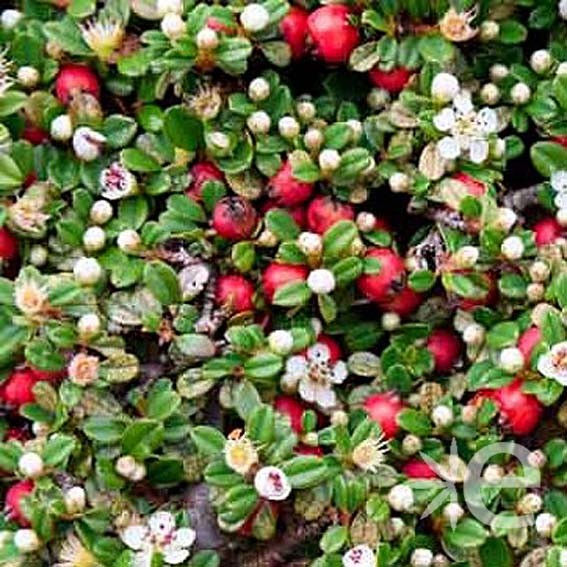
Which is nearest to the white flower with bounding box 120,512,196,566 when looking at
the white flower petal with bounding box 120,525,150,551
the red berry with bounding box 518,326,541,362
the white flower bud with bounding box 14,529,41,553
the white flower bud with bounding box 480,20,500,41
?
the white flower petal with bounding box 120,525,150,551

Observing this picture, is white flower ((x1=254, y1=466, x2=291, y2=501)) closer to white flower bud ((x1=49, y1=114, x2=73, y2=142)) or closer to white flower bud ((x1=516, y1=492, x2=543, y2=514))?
white flower bud ((x1=516, y1=492, x2=543, y2=514))

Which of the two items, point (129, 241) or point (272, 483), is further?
point (129, 241)

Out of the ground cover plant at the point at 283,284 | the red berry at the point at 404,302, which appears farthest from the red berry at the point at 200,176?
the red berry at the point at 404,302

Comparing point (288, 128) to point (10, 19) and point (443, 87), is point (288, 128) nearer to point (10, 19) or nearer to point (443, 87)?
point (443, 87)

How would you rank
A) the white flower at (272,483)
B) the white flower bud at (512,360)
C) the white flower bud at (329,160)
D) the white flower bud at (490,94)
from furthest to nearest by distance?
the white flower bud at (490,94) < the white flower bud at (329,160) < the white flower bud at (512,360) < the white flower at (272,483)

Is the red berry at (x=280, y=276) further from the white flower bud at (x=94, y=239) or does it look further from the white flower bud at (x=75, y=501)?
the white flower bud at (x=75, y=501)

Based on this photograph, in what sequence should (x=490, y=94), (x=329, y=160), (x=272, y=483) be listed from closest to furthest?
1. (x=272, y=483)
2. (x=329, y=160)
3. (x=490, y=94)

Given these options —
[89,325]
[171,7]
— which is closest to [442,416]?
[89,325]
